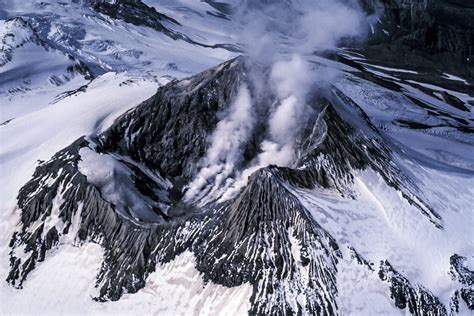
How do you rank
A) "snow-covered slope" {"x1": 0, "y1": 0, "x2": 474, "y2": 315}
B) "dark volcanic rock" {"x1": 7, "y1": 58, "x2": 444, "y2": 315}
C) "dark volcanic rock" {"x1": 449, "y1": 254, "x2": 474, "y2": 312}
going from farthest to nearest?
"dark volcanic rock" {"x1": 449, "y1": 254, "x2": 474, "y2": 312} < "snow-covered slope" {"x1": 0, "y1": 0, "x2": 474, "y2": 315} < "dark volcanic rock" {"x1": 7, "y1": 58, "x2": 444, "y2": 315}

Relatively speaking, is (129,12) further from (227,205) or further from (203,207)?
(227,205)

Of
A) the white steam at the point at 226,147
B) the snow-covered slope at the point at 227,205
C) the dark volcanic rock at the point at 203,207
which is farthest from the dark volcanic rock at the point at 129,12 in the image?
the white steam at the point at 226,147

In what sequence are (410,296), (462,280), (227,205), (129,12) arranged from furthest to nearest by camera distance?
1. (129,12)
2. (227,205)
3. (462,280)
4. (410,296)

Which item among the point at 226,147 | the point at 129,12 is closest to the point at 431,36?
the point at 129,12

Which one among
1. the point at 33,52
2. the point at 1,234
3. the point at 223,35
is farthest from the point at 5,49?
the point at 223,35

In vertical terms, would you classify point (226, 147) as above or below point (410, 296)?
above

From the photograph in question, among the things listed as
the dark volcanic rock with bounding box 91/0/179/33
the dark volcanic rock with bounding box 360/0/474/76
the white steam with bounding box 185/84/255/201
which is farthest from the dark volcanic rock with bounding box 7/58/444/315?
the dark volcanic rock with bounding box 360/0/474/76

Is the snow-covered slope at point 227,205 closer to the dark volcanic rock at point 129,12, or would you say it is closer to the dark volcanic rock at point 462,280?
the dark volcanic rock at point 462,280

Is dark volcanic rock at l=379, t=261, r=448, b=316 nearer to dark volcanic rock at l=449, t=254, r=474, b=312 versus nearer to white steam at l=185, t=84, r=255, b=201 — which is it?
dark volcanic rock at l=449, t=254, r=474, b=312

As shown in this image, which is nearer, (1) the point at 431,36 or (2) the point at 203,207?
(2) the point at 203,207
